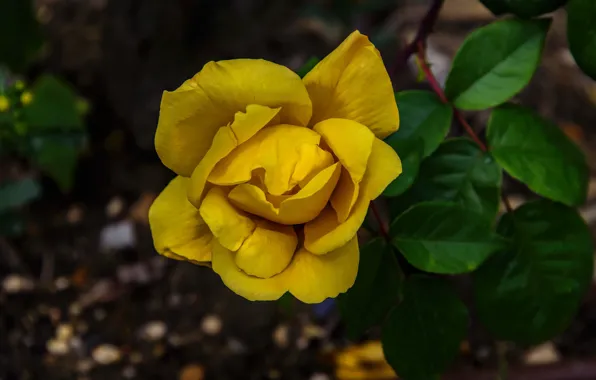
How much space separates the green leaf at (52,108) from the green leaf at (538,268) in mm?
753

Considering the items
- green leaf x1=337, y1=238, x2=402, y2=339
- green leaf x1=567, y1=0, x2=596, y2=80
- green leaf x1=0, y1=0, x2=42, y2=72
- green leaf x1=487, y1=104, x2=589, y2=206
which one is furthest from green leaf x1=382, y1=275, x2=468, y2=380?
green leaf x1=0, y1=0, x2=42, y2=72

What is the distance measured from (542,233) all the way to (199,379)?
1.96 ft

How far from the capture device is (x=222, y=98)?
482mm

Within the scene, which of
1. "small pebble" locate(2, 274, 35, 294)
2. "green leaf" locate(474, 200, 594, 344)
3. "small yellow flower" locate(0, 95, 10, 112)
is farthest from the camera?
"small pebble" locate(2, 274, 35, 294)

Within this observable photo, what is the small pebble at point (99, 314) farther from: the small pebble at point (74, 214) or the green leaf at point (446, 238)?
the green leaf at point (446, 238)

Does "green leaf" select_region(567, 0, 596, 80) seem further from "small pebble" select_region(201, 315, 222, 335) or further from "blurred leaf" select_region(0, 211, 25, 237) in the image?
"blurred leaf" select_region(0, 211, 25, 237)

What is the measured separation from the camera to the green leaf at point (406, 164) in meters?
0.55

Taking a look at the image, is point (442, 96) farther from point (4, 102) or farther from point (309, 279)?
point (4, 102)

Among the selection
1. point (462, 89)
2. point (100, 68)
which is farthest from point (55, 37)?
point (462, 89)

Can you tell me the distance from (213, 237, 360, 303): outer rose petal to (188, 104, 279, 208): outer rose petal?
0.06 m

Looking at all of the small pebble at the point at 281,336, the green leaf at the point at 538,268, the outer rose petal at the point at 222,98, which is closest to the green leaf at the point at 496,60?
the green leaf at the point at 538,268

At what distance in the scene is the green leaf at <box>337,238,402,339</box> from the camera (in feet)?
1.96

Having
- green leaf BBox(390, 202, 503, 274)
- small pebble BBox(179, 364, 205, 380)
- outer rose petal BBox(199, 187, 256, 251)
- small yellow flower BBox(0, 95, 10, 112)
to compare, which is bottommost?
small pebble BBox(179, 364, 205, 380)

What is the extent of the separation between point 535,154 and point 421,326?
188 mm
